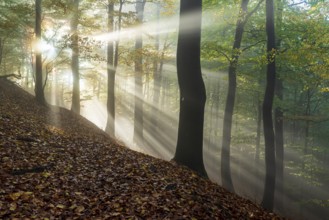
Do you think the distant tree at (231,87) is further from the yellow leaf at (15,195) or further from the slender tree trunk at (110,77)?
the yellow leaf at (15,195)

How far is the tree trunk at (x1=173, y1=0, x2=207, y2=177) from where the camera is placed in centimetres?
908

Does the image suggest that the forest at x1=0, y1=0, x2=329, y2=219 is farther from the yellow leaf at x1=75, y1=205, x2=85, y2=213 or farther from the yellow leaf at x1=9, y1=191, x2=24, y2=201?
the yellow leaf at x1=9, y1=191, x2=24, y2=201

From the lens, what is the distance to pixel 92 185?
6.24 m

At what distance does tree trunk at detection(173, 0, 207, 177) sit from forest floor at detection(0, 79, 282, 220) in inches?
26.5

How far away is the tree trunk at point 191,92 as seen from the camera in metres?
9.08

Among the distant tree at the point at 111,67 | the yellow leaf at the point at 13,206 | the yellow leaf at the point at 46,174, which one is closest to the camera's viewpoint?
the yellow leaf at the point at 13,206

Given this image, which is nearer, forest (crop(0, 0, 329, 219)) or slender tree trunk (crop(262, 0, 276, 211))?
forest (crop(0, 0, 329, 219))

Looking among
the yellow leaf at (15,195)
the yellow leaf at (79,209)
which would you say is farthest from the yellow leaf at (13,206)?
the yellow leaf at (79,209)

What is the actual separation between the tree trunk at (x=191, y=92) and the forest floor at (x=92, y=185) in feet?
2.21

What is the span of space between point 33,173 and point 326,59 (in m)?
10.9

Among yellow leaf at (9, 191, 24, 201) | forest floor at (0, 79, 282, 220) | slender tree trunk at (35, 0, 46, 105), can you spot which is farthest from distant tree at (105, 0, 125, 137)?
yellow leaf at (9, 191, 24, 201)

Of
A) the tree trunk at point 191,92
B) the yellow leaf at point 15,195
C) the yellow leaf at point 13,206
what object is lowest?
the yellow leaf at point 13,206

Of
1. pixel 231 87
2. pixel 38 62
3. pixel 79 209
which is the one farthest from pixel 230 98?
pixel 79 209

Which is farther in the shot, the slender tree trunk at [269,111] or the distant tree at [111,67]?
the distant tree at [111,67]
